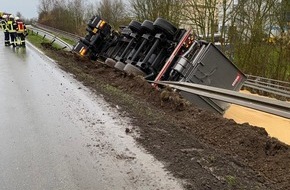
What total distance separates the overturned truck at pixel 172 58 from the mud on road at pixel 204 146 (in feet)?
4.40

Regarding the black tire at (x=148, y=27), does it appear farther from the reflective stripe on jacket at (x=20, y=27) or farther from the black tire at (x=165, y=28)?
the reflective stripe on jacket at (x=20, y=27)

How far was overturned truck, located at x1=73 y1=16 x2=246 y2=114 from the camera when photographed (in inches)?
342

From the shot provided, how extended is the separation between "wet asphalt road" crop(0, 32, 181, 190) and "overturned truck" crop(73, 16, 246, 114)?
247 centimetres

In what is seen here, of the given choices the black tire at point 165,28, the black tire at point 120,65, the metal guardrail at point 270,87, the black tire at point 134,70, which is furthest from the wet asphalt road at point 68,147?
the metal guardrail at point 270,87

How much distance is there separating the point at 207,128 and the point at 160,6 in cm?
2142

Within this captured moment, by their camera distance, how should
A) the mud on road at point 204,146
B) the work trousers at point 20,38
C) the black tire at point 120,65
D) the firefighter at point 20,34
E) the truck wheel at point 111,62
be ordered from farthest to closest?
the work trousers at point 20,38 → the firefighter at point 20,34 → the truck wheel at point 111,62 → the black tire at point 120,65 → the mud on road at point 204,146

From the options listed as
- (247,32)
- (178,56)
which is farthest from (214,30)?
(178,56)

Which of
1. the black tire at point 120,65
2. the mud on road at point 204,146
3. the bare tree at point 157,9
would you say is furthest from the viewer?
the bare tree at point 157,9

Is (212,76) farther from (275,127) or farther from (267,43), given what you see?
(267,43)

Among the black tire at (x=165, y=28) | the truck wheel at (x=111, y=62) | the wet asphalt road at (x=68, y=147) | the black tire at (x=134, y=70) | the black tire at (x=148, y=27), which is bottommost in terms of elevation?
the wet asphalt road at (x=68, y=147)

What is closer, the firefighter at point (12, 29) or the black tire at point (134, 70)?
the black tire at point (134, 70)

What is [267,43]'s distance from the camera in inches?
816

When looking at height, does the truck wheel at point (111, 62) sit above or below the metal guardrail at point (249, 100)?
below

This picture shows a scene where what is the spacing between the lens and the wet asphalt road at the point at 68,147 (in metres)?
3.48
